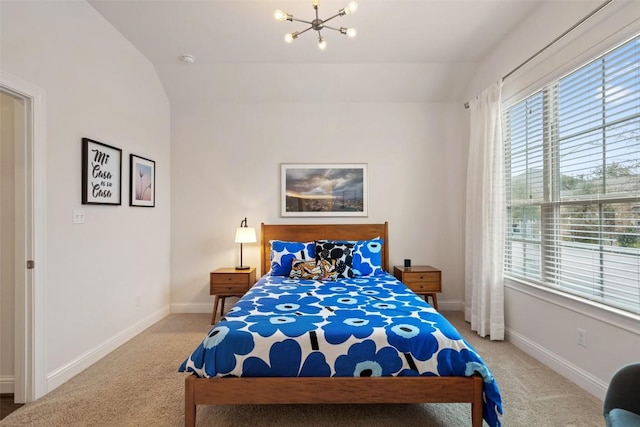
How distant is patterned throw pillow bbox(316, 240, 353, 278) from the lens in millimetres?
3240

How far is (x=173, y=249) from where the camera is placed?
393 centimetres

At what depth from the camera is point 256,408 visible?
1.91 m

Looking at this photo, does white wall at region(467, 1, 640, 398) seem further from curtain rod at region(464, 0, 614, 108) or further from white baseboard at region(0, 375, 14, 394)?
white baseboard at region(0, 375, 14, 394)

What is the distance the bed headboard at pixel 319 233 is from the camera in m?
3.87

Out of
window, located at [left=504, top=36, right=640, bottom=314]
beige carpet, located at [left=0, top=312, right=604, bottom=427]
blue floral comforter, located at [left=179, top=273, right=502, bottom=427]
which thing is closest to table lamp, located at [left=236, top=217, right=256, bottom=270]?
beige carpet, located at [left=0, top=312, right=604, bottom=427]

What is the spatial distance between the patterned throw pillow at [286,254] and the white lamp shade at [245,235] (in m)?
0.30

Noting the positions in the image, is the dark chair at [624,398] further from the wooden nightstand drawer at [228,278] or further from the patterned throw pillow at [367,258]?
the wooden nightstand drawer at [228,278]

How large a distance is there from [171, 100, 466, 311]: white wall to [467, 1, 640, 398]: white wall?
3.46 feet

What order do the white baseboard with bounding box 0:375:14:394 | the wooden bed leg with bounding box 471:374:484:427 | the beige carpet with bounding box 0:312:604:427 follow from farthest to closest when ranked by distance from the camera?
the white baseboard with bounding box 0:375:14:394 < the beige carpet with bounding box 0:312:604:427 < the wooden bed leg with bounding box 471:374:484:427

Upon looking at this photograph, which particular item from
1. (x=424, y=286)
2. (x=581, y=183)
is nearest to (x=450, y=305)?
(x=424, y=286)

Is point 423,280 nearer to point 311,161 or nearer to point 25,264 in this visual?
point 311,161

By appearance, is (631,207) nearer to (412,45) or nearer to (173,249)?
(412,45)

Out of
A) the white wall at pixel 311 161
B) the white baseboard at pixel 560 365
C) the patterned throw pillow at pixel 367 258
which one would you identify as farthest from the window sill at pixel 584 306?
the patterned throw pillow at pixel 367 258

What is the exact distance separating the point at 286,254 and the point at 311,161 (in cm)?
131
